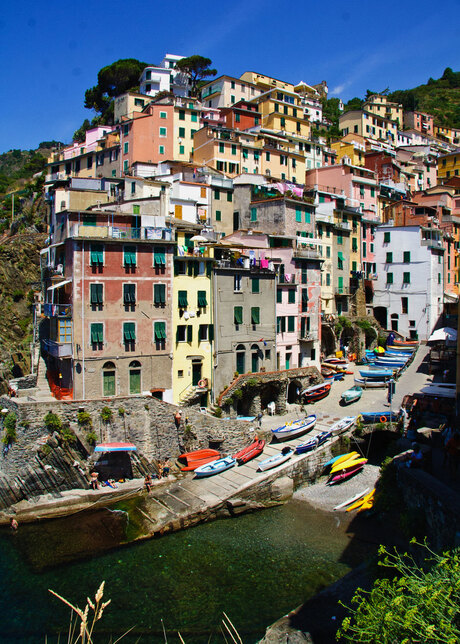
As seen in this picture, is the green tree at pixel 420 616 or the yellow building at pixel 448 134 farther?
the yellow building at pixel 448 134

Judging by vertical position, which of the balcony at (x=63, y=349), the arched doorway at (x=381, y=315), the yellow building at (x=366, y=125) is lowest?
the balcony at (x=63, y=349)

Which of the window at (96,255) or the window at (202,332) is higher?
the window at (96,255)

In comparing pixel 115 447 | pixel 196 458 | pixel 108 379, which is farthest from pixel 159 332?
pixel 196 458

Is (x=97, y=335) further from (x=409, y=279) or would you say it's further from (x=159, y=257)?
(x=409, y=279)

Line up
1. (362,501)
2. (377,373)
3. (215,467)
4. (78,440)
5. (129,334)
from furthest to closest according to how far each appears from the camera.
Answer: (377,373) < (129,334) < (215,467) < (78,440) < (362,501)

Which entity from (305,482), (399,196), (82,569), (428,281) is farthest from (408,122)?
(82,569)

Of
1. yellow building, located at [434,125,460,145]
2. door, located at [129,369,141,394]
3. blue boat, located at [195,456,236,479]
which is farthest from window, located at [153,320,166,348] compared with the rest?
yellow building, located at [434,125,460,145]

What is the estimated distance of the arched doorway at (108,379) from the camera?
120 feet

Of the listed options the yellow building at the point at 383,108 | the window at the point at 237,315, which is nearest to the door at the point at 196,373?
the window at the point at 237,315

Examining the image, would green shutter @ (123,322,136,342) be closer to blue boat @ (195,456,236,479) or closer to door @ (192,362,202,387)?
door @ (192,362,202,387)

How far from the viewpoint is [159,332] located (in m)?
38.7

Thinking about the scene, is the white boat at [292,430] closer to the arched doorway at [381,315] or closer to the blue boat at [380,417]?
the blue boat at [380,417]

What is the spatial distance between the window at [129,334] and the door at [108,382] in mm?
2408

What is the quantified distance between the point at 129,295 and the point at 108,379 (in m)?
6.44
